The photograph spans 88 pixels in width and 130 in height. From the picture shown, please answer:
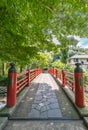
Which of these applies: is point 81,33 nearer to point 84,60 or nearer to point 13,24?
point 13,24

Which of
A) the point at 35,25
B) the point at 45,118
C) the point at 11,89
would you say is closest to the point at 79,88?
the point at 45,118

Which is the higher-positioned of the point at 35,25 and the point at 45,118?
the point at 35,25

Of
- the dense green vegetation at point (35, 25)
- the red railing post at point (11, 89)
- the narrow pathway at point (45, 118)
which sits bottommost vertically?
the narrow pathway at point (45, 118)

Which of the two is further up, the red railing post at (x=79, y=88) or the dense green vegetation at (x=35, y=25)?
the dense green vegetation at (x=35, y=25)

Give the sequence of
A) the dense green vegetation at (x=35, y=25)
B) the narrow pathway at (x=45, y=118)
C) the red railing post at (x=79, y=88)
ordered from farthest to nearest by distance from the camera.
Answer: the red railing post at (x=79, y=88), the narrow pathway at (x=45, y=118), the dense green vegetation at (x=35, y=25)

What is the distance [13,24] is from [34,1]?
1372 mm

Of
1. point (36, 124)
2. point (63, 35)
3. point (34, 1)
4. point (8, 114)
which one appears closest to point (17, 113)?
point (8, 114)

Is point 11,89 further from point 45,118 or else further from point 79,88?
point 79,88

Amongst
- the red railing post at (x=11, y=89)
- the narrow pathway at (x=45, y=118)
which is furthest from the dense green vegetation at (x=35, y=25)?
the narrow pathway at (x=45, y=118)

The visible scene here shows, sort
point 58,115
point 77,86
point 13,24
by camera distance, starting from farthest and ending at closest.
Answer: point 77,86
point 58,115
point 13,24

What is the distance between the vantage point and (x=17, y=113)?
134 inches

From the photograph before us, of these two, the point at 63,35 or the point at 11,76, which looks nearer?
the point at 11,76

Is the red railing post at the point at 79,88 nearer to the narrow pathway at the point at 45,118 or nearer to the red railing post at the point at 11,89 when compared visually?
the narrow pathway at the point at 45,118

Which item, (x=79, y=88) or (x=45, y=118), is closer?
(x=45, y=118)
